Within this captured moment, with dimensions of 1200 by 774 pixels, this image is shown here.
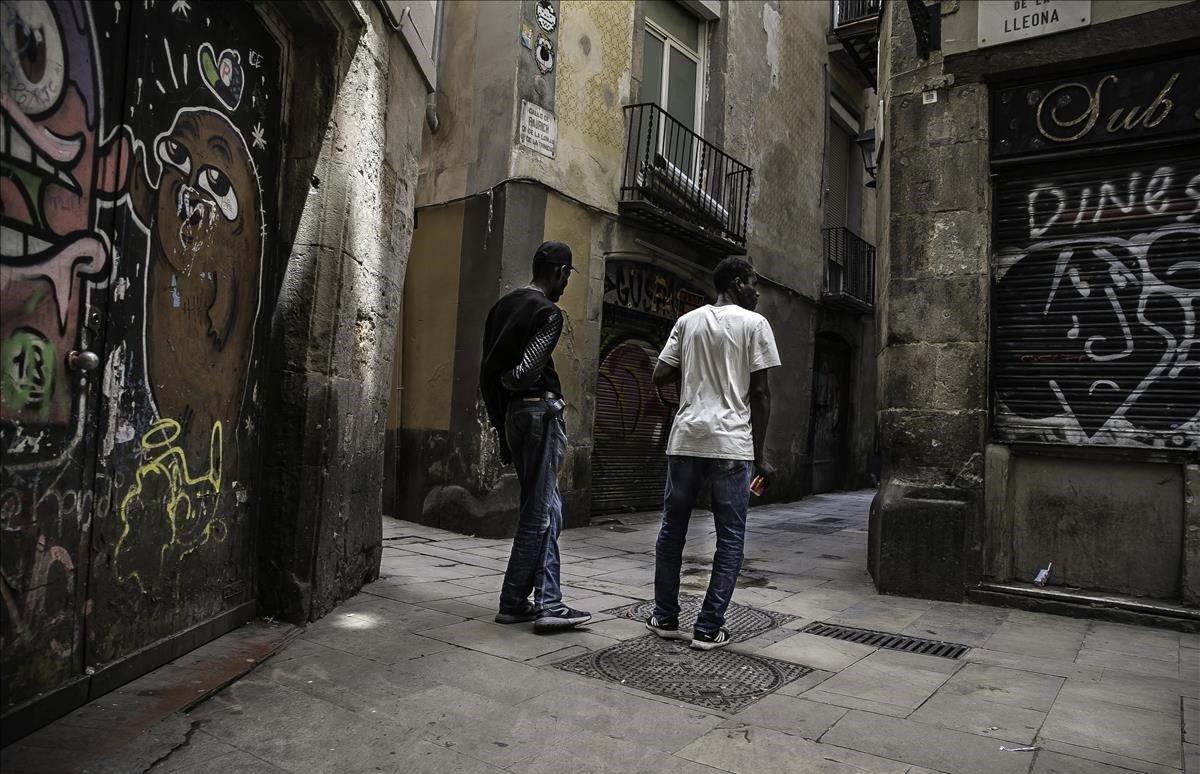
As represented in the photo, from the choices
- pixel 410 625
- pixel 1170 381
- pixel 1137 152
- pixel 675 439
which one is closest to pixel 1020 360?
pixel 1170 381

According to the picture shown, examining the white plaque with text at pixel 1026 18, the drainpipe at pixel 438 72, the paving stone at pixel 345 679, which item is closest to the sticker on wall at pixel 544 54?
the drainpipe at pixel 438 72

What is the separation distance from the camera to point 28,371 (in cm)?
242

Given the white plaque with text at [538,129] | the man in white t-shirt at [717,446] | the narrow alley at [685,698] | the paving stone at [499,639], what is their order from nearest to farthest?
the narrow alley at [685,698]
the paving stone at [499,639]
the man in white t-shirt at [717,446]
the white plaque with text at [538,129]

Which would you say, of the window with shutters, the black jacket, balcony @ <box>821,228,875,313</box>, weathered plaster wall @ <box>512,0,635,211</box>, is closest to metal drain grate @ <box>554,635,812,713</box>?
the black jacket

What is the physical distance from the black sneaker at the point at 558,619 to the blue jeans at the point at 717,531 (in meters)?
0.38

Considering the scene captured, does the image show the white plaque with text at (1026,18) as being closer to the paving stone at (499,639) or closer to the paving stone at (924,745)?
the paving stone at (924,745)

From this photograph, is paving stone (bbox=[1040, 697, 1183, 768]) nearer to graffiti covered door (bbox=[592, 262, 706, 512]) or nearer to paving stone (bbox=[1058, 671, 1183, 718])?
paving stone (bbox=[1058, 671, 1183, 718])

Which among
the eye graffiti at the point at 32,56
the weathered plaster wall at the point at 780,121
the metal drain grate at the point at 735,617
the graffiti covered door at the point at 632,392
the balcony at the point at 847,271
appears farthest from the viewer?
the balcony at the point at 847,271

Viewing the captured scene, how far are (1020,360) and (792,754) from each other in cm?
361

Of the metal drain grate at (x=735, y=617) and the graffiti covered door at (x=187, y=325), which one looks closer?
the graffiti covered door at (x=187, y=325)

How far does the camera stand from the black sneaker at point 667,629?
3988 millimetres

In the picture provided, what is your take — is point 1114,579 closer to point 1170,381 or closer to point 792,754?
point 1170,381

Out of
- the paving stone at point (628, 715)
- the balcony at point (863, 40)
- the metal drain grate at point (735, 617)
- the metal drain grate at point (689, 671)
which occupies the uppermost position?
the balcony at point (863, 40)

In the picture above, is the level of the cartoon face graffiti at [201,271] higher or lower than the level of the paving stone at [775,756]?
higher
